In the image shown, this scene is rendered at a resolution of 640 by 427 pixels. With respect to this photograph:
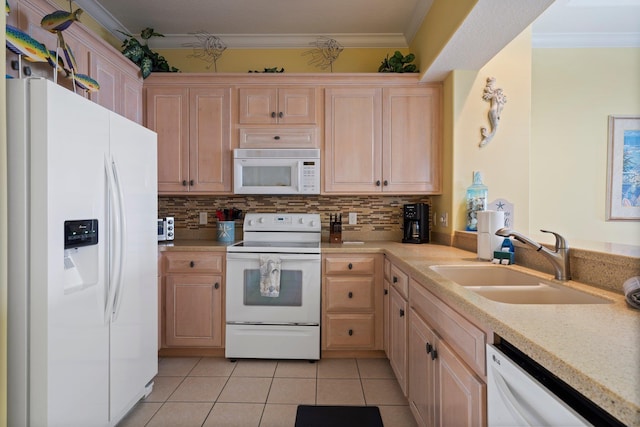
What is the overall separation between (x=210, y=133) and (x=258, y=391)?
2.00 m

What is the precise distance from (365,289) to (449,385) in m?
1.26

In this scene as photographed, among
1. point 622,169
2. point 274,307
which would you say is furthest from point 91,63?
point 622,169

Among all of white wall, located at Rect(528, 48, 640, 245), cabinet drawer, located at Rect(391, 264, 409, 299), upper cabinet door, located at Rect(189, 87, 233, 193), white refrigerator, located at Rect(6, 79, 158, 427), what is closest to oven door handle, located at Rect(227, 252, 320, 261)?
cabinet drawer, located at Rect(391, 264, 409, 299)

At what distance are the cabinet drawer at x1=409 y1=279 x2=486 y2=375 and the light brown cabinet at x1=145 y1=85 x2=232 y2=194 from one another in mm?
1864

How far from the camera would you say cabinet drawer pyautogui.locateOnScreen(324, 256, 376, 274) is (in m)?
2.45

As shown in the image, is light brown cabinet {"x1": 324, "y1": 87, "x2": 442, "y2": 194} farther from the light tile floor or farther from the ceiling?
the light tile floor

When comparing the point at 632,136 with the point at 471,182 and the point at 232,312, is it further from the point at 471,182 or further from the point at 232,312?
the point at 232,312

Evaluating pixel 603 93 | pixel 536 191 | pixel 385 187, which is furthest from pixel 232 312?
pixel 603 93

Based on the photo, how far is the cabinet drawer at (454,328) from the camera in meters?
0.99

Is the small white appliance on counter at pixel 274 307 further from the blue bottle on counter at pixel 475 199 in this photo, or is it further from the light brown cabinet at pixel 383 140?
the blue bottle on counter at pixel 475 199

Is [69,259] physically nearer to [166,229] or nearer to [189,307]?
[189,307]

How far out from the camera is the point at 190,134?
2.74 metres

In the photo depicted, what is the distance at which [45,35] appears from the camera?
1731 mm

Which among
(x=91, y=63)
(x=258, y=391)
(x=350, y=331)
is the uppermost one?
(x=91, y=63)
